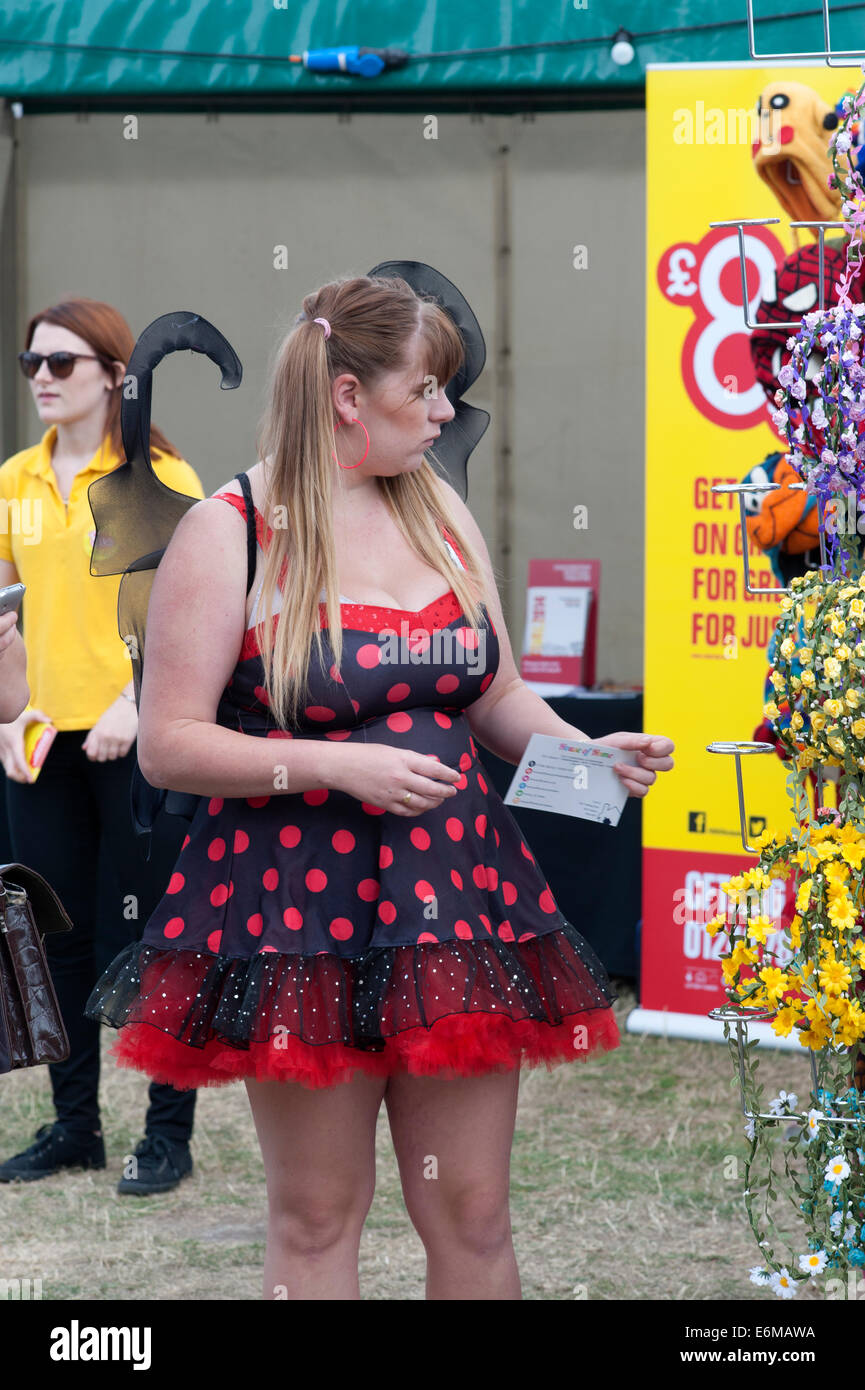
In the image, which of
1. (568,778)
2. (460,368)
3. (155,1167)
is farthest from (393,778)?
(155,1167)

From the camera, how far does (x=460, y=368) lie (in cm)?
203

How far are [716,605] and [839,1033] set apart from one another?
2091 millimetres

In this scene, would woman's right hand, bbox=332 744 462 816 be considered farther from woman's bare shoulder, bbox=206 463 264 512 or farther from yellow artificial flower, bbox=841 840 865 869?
yellow artificial flower, bbox=841 840 865 869

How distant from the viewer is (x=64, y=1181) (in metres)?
3.21

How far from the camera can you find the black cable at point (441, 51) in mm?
4145

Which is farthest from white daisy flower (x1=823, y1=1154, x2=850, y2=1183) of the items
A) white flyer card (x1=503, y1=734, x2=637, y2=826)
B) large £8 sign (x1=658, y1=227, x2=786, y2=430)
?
large £8 sign (x1=658, y1=227, x2=786, y2=430)

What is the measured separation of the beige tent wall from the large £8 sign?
3.69 ft

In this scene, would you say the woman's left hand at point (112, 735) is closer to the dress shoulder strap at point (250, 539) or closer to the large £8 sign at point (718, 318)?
the dress shoulder strap at point (250, 539)

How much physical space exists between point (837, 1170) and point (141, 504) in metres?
1.18

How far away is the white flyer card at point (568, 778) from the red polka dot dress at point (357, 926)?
0.20 feet

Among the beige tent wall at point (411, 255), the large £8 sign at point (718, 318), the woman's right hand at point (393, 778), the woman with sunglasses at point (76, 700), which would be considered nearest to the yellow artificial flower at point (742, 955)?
the woman's right hand at point (393, 778)
